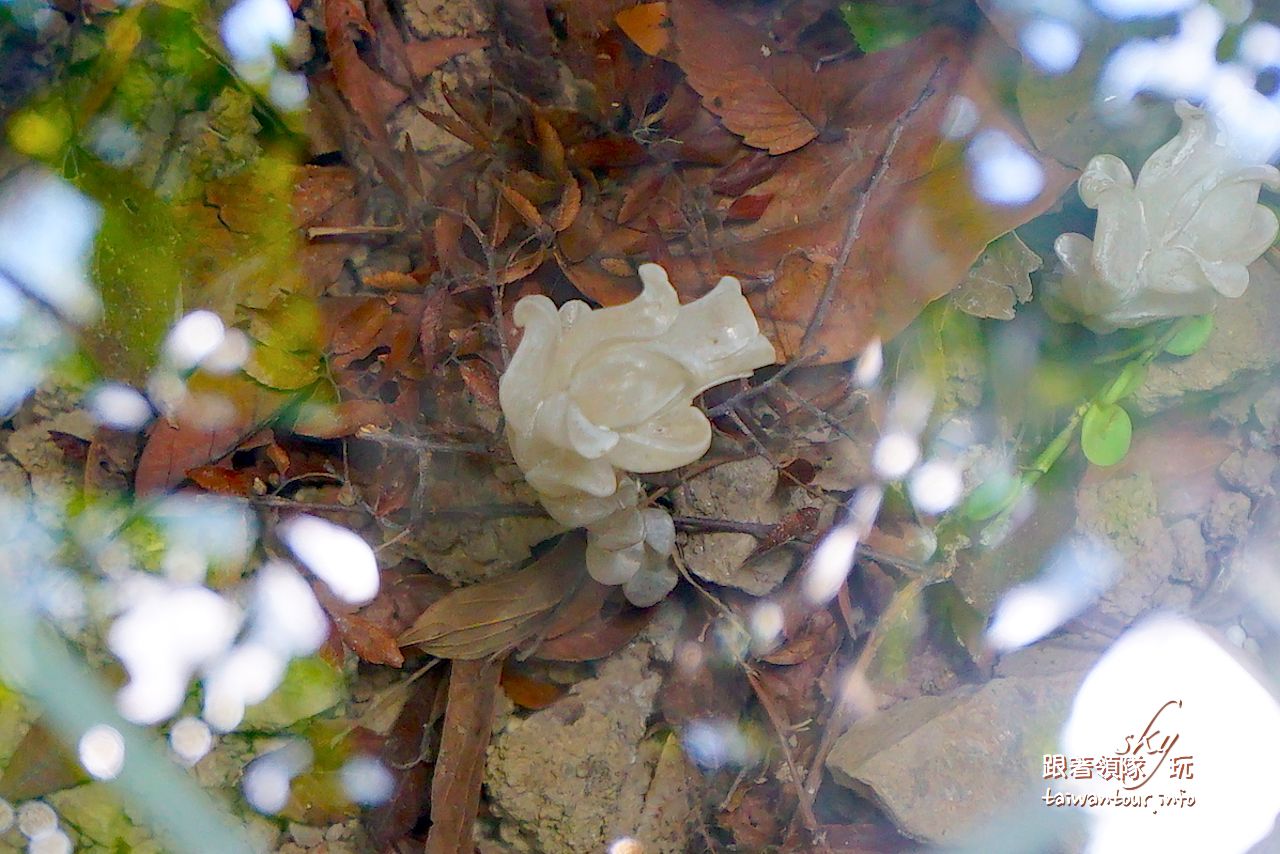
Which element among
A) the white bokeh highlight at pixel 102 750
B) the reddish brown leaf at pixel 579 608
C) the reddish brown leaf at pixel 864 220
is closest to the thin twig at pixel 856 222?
the reddish brown leaf at pixel 864 220

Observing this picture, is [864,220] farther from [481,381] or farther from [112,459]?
[112,459]

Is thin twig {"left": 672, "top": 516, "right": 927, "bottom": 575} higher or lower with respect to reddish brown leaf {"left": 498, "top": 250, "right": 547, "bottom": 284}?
lower

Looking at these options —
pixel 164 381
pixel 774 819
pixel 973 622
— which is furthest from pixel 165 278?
pixel 973 622

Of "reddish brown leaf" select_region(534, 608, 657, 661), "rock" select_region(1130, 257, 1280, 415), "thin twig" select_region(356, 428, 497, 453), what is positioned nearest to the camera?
"thin twig" select_region(356, 428, 497, 453)

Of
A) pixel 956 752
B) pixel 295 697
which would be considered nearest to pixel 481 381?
pixel 295 697

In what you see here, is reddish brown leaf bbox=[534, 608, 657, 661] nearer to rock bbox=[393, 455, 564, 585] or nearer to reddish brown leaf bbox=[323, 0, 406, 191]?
rock bbox=[393, 455, 564, 585]

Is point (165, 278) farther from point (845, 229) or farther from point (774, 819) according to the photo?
point (774, 819)

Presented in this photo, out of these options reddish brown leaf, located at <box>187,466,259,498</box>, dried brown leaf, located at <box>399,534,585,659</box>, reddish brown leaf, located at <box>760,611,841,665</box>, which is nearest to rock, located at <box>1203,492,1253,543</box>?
reddish brown leaf, located at <box>760,611,841,665</box>
